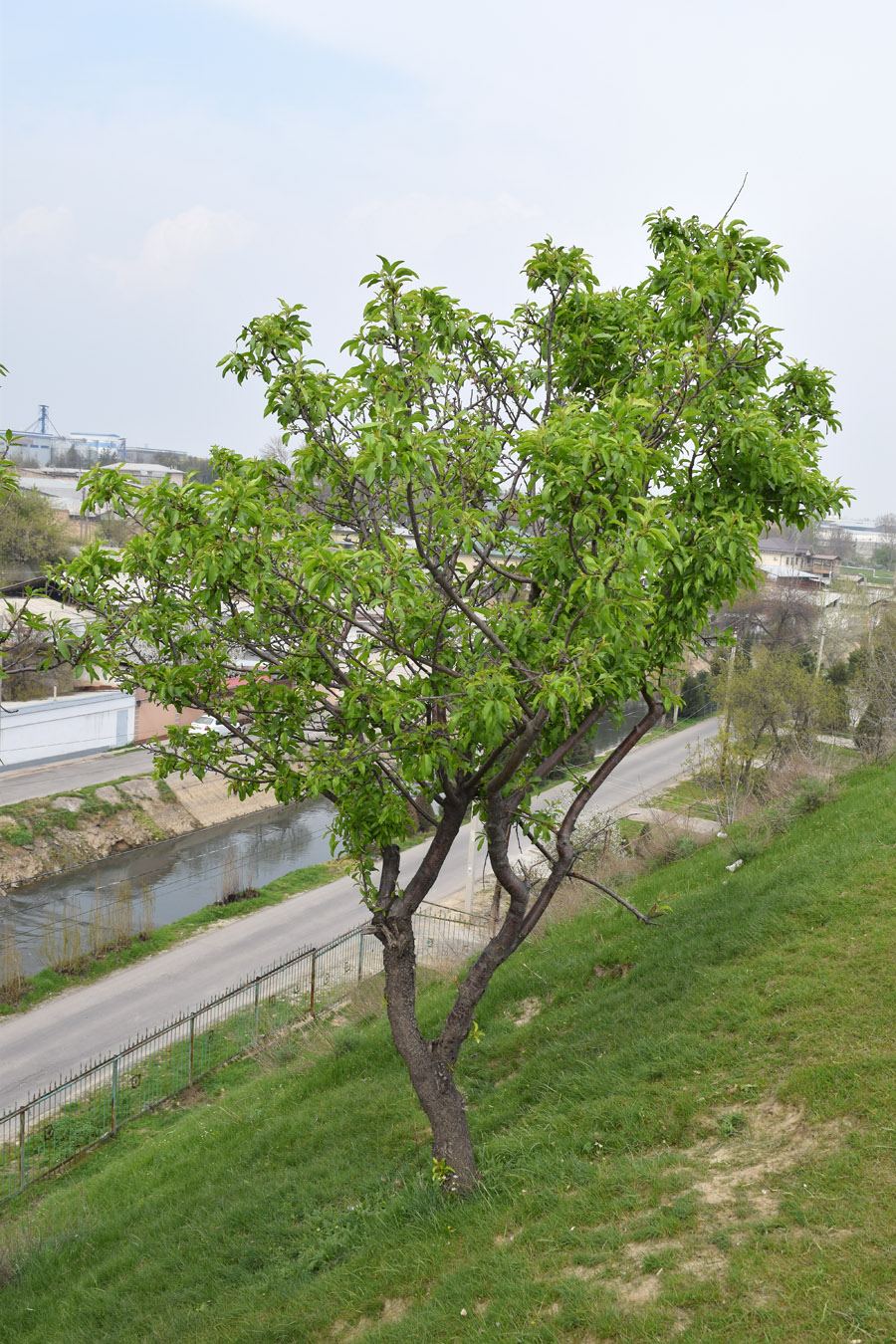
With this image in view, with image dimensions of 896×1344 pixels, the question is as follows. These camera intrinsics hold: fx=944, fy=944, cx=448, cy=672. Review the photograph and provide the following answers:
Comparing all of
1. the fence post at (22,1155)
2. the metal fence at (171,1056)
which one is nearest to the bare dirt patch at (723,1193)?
the metal fence at (171,1056)

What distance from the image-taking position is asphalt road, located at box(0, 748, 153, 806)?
85.0 ft

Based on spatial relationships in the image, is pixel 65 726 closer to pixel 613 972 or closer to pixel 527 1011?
pixel 527 1011

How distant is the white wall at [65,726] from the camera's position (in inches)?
1115

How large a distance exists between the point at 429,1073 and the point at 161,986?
12655mm

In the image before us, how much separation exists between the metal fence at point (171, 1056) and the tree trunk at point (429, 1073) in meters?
6.05

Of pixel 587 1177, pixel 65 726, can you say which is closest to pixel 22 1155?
pixel 587 1177

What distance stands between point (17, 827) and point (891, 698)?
22210 millimetres

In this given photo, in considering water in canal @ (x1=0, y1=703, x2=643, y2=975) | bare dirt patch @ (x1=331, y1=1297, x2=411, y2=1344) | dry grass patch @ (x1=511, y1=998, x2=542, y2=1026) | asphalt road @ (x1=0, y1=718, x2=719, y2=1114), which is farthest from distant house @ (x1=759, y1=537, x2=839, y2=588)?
bare dirt patch @ (x1=331, y1=1297, x2=411, y2=1344)

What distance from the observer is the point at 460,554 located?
6.83 m

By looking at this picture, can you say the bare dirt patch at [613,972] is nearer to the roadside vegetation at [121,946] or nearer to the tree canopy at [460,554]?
the tree canopy at [460,554]

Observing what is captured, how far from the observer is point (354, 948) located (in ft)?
→ 60.4

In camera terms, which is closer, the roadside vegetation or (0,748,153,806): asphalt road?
the roadside vegetation

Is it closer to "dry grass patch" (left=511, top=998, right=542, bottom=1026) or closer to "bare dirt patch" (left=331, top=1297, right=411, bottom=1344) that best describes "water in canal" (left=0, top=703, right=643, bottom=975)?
Answer: "dry grass patch" (left=511, top=998, right=542, bottom=1026)

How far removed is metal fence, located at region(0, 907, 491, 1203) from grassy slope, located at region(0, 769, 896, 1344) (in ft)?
6.55
